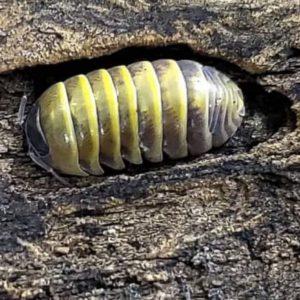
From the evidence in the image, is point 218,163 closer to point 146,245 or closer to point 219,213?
point 219,213

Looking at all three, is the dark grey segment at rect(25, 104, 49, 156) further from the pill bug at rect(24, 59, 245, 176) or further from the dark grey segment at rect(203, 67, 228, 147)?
the dark grey segment at rect(203, 67, 228, 147)

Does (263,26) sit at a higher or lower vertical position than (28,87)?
higher

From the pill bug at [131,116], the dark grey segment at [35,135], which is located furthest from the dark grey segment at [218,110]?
the dark grey segment at [35,135]

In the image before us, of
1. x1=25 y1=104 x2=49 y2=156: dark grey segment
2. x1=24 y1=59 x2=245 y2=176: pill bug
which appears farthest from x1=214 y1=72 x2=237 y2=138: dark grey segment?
x1=25 y1=104 x2=49 y2=156: dark grey segment

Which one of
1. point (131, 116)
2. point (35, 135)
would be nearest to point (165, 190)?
point (131, 116)

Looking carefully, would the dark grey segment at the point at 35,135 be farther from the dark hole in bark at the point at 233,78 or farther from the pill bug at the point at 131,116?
the dark hole in bark at the point at 233,78

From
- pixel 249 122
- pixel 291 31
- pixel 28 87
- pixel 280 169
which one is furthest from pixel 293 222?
pixel 28 87
